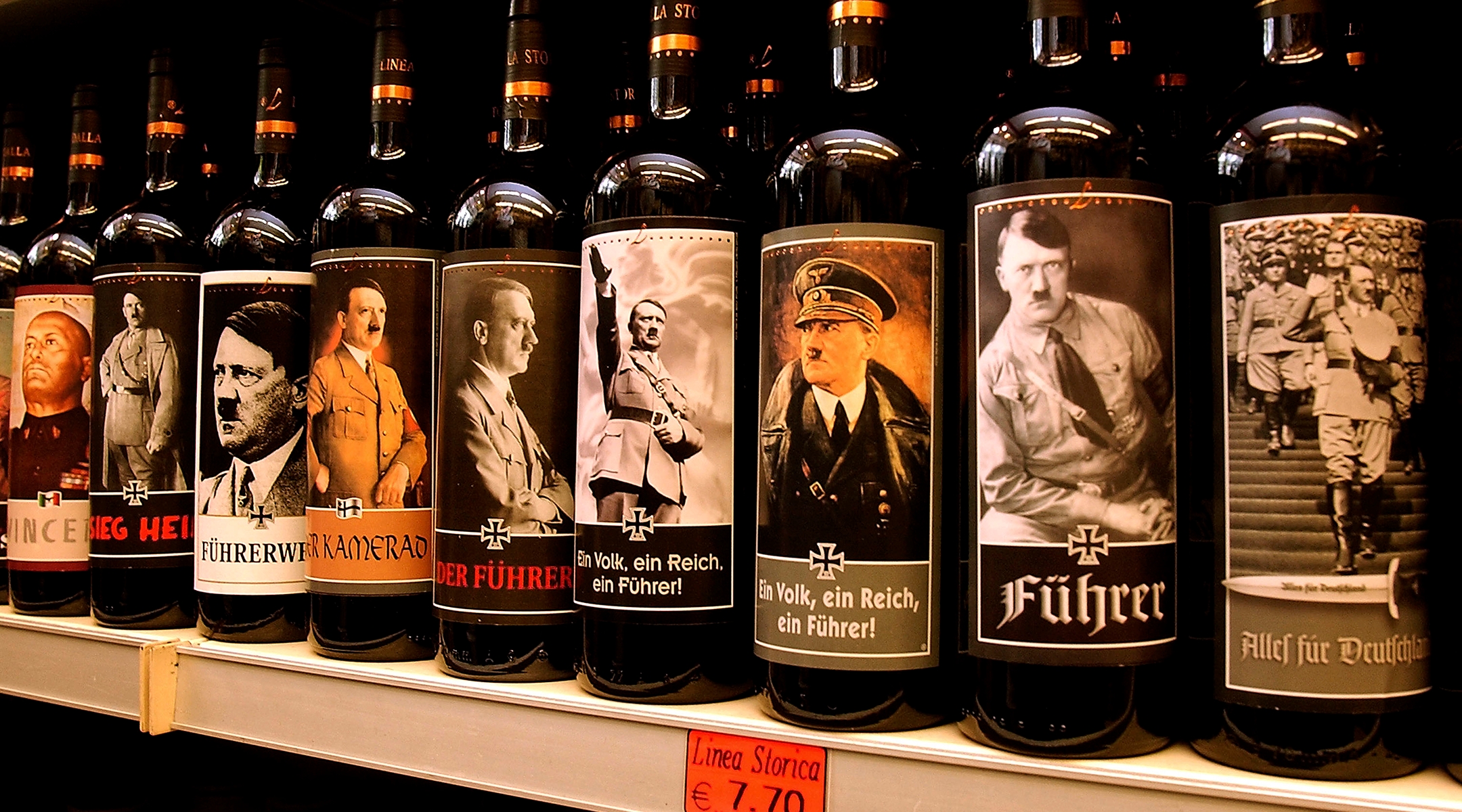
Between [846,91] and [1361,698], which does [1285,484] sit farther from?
[846,91]

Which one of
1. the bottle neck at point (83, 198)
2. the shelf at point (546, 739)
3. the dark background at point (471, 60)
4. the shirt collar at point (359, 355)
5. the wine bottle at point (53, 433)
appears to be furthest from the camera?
the bottle neck at point (83, 198)

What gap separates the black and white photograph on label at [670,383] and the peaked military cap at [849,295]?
100 mm

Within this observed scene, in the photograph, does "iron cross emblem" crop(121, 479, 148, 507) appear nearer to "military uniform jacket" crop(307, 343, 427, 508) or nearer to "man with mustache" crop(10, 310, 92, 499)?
"man with mustache" crop(10, 310, 92, 499)

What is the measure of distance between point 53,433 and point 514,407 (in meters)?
0.66

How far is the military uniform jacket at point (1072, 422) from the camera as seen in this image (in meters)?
0.67

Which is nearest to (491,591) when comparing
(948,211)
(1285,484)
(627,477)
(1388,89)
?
(627,477)

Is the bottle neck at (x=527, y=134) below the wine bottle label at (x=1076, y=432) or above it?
above

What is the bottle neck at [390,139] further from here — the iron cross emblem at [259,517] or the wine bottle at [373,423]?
the iron cross emblem at [259,517]

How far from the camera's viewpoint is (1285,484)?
2.09 ft

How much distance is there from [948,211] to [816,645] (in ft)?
0.93

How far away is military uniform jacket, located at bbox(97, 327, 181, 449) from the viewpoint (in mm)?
1159

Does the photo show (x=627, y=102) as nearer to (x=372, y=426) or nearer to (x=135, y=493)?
(x=372, y=426)

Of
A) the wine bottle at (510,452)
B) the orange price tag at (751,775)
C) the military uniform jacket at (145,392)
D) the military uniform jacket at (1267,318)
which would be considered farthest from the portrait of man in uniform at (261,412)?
the military uniform jacket at (1267,318)

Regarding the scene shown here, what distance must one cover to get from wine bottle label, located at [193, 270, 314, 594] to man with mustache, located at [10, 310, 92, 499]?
27cm
